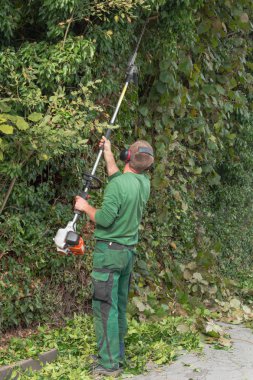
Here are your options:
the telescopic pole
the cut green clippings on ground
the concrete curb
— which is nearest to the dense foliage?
the telescopic pole

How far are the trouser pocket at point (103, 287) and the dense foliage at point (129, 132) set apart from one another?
850 millimetres

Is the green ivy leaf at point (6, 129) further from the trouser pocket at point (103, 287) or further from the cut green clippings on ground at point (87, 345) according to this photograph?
the cut green clippings on ground at point (87, 345)

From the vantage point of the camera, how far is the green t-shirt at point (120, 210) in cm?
624

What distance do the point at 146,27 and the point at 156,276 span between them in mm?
3353

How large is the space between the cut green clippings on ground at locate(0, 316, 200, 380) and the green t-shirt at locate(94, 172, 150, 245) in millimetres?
1174

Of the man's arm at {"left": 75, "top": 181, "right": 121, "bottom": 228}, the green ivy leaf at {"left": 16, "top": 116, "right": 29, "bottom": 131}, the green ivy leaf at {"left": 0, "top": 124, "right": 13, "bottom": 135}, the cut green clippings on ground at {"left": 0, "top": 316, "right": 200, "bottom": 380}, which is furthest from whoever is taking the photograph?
the cut green clippings on ground at {"left": 0, "top": 316, "right": 200, "bottom": 380}

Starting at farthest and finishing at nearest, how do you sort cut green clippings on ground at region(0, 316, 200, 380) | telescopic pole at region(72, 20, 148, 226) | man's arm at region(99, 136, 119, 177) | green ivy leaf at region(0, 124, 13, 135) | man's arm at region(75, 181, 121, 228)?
man's arm at region(99, 136, 119, 177), telescopic pole at region(72, 20, 148, 226), cut green clippings on ground at region(0, 316, 200, 380), man's arm at region(75, 181, 121, 228), green ivy leaf at region(0, 124, 13, 135)

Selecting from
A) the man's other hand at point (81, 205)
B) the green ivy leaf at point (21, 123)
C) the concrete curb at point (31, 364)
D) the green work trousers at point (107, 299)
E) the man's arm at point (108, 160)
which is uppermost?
the green ivy leaf at point (21, 123)

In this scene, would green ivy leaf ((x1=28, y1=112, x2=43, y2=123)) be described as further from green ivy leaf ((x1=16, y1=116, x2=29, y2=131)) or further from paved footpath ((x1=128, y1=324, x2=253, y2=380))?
paved footpath ((x1=128, y1=324, x2=253, y2=380))

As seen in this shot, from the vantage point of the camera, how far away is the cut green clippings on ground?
20.9 ft

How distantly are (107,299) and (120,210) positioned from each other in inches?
30.8

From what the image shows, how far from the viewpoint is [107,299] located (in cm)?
629

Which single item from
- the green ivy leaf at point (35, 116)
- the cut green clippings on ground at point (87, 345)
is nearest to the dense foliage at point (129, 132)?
the green ivy leaf at point (35, 116)

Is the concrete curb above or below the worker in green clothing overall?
below
